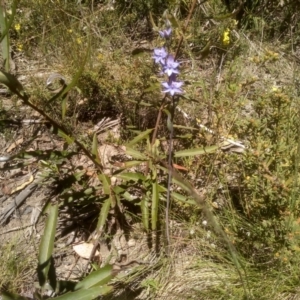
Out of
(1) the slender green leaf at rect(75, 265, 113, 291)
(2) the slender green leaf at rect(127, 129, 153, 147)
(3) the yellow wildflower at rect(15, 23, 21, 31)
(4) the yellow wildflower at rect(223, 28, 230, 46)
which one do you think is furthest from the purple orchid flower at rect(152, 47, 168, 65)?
(3) the yellow wildflower at rect(15, 23, 21, 31)

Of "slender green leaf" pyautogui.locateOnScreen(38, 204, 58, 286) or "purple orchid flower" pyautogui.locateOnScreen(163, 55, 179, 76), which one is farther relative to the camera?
"purple orchid flower" pyautogui.locateOnScreen(163, 55, 179, 76)

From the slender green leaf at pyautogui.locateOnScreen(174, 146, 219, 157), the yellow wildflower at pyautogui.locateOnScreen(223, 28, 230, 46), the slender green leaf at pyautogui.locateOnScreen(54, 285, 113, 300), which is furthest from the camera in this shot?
the yellow wildflower at pyautogui.locateOnScreen(223, 28, 230, 46)

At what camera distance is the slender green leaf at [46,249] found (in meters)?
1.55

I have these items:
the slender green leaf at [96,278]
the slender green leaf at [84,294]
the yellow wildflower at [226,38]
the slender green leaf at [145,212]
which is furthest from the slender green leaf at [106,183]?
the yellow wildflower at [226,38]

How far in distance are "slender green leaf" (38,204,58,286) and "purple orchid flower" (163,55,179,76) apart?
2.03ft

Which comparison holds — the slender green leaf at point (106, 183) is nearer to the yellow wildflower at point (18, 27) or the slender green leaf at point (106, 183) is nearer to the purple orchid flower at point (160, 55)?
the purple orchid flower at point (160, 55)

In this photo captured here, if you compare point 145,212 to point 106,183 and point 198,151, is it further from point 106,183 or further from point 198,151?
point 198,151

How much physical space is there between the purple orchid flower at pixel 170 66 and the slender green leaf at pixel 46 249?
0.62m

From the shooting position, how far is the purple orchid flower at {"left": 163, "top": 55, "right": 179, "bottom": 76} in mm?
1752

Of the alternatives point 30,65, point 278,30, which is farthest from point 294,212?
point 30,65

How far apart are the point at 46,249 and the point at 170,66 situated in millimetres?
762

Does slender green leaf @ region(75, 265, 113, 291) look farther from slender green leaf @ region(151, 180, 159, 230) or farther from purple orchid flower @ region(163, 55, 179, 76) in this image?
purple orchid flower @ region(163, 55, 179, 76)

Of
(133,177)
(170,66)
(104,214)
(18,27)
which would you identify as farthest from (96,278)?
(18,27)

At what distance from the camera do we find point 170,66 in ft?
5.79
